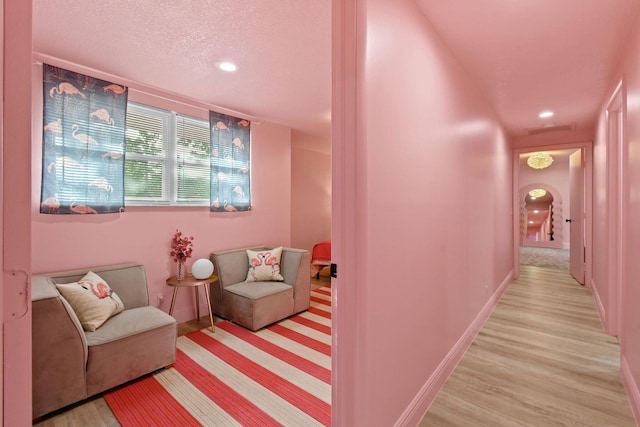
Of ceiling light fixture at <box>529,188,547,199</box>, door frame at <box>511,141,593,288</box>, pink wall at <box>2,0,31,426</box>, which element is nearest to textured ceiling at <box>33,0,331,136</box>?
pink wall at <box>2,0,31,426</box>

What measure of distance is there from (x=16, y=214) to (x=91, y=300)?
2.04m

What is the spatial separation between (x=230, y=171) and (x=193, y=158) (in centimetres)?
44

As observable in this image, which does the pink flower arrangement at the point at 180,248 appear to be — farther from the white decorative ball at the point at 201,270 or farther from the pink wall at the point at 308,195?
the pink wall at the point at 308,195

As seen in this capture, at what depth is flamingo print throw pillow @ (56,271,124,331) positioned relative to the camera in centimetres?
Answer: 202

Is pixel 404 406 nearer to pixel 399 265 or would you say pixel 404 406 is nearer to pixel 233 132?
pixel 399 265

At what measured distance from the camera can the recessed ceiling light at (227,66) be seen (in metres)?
2.42

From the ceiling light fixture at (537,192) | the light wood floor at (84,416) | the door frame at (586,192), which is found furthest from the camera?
the ceiling light fixture at (537,192)

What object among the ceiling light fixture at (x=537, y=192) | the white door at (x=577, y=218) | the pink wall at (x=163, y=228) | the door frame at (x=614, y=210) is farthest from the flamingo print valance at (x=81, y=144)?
the ceiling light fixture at (x=537, y=192)

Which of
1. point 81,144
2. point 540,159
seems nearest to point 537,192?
point 540,159

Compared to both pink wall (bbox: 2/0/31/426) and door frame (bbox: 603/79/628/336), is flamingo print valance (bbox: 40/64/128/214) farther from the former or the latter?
door frame (bbox: 603/79/628/336)

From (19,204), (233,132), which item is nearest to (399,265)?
(19,204)

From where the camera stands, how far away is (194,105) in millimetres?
3229

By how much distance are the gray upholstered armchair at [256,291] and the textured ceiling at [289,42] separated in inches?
72.7

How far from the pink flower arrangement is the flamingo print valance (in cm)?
60
